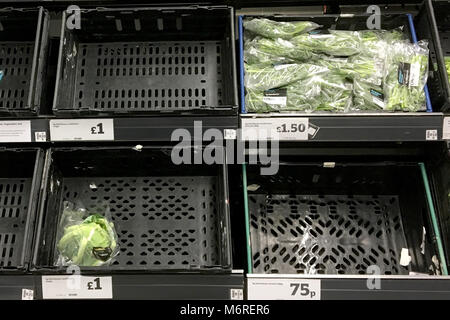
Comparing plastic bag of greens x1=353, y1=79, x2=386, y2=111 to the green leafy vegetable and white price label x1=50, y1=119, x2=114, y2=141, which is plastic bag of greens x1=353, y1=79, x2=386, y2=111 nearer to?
white price label x1=50, y1=119, x2=114, y2=141

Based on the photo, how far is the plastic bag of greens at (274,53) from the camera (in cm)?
188

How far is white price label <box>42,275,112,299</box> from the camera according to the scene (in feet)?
4.78

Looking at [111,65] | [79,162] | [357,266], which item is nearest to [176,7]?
[111,65]

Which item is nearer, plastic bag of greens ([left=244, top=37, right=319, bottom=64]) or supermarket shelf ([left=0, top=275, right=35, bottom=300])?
supermarket shelf ([left=0, top=275, right=35, bottom=300])

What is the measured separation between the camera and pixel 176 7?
A: 6.02ft

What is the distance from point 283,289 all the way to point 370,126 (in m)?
0.59

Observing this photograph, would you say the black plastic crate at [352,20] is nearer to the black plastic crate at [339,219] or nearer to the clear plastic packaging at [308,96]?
the clear plastic packaging at [308,96]

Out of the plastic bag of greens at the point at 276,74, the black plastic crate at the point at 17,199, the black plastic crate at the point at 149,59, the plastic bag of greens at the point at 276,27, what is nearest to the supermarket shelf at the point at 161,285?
the black plastic crate at the point at 17,199

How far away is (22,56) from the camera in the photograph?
6.37 feet

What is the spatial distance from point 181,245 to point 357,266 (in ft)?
2.05

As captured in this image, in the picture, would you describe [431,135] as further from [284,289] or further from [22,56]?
[22,56]

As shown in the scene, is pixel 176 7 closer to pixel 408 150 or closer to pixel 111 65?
pixel 111 65

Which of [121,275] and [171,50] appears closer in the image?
[121,275]

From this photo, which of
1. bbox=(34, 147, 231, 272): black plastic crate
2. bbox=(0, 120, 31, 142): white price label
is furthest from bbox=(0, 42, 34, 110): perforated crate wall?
bbox=(34, 147, 231, 272): black plastic crate
